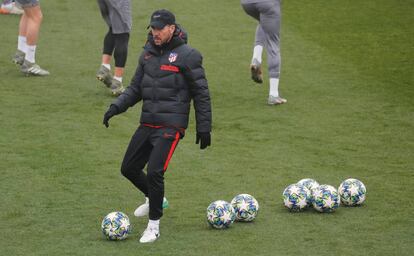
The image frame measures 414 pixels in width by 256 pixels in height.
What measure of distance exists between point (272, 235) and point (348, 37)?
10155mm

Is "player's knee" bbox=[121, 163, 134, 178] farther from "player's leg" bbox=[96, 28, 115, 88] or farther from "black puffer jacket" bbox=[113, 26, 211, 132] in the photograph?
"player's leg" bbox=[96, 28, 115, 88]

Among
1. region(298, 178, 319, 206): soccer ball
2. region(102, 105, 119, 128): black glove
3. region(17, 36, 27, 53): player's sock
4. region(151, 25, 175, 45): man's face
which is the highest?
region(151, 25, 175, 45): man's face

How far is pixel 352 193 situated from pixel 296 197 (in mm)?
641

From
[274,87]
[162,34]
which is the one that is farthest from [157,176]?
[274,87]

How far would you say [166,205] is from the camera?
10406 mm

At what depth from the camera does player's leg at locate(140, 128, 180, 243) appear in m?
9.54

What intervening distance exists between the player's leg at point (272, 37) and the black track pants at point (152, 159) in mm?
5279

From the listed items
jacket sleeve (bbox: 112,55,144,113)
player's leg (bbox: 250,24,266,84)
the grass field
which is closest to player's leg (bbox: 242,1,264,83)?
player's leg (bbox: 250,24,266,84)

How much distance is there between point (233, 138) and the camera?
44.2 feet

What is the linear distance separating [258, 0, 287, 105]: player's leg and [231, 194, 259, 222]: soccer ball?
5116 millimetres

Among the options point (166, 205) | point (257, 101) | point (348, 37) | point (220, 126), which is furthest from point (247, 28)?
point (166, 205)

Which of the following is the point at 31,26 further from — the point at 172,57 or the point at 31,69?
the point at 172,57

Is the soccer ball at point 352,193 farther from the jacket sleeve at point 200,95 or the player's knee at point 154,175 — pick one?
the player's knee at point 154,175

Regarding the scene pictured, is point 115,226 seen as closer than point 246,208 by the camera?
Yes
